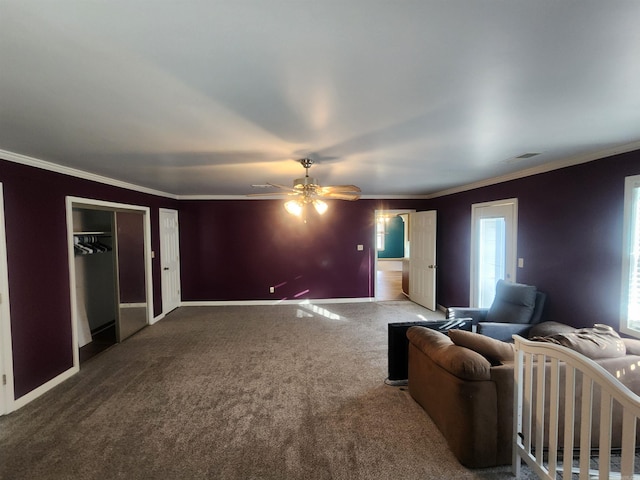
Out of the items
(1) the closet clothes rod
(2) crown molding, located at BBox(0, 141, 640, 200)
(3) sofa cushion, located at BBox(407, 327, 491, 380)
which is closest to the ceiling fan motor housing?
(2) crown molding, located at BBox(0, 141, 640, 200)

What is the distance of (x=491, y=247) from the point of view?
15.0 ft

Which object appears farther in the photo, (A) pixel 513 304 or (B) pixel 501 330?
(A) pixel 513 304

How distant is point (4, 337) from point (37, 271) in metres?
0.64

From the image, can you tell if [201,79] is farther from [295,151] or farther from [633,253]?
[633,253]

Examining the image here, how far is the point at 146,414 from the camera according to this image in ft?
8.46

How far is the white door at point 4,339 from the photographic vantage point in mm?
2605

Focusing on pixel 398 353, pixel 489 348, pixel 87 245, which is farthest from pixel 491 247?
pixel 87 245

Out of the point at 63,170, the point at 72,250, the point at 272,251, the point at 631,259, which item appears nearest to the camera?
the point at 631,259

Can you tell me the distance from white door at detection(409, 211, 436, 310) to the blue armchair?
1.93m

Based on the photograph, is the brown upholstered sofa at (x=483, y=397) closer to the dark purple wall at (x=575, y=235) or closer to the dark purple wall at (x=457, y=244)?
the dark purple wall at (x=575, y=235)

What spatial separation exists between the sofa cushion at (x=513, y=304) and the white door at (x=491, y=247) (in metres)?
0.51

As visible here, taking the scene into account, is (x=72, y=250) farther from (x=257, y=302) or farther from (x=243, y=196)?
(x=257, y=302)

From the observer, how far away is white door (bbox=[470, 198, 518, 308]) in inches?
161

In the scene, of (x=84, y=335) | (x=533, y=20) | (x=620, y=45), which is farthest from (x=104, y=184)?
(x=620, y=45)
